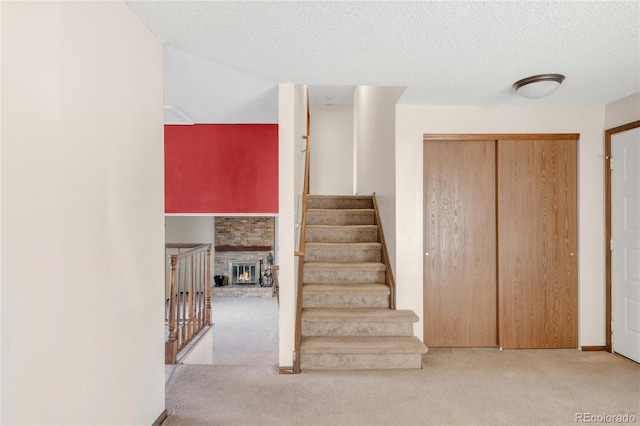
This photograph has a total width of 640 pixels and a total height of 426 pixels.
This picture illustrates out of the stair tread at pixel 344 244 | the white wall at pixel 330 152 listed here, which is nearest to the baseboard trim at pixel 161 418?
the stair tread at pixel 344 244

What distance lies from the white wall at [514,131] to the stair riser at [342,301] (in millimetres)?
176

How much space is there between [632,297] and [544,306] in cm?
65

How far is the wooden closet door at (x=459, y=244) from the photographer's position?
11.5 feet

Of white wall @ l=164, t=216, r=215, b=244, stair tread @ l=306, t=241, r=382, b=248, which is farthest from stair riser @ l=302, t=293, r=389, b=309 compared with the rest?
white wall @ l=164, t=216, r=215, b=244

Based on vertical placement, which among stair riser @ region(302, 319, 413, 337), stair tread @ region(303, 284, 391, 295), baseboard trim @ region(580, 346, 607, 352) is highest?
stair tread @ region(303, 284, 391, 295)

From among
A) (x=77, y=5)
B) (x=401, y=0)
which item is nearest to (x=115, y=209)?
(x=77, y=5)

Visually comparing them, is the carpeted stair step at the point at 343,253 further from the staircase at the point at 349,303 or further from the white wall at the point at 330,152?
the white wall at the point at 330,152

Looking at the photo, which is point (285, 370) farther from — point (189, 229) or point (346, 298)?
point (189, 229)

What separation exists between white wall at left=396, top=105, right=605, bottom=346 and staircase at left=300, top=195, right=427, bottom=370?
311 millimetres

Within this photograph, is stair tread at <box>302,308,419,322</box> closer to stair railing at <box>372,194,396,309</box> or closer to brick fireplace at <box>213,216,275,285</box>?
stair railing at <box>372,194,396,309</box>

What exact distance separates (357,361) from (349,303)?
1.97 ft

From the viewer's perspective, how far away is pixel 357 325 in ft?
10.6

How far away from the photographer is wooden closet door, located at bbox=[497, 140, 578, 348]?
3.49 metres

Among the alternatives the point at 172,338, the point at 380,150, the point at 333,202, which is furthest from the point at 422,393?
the point at 333,202
